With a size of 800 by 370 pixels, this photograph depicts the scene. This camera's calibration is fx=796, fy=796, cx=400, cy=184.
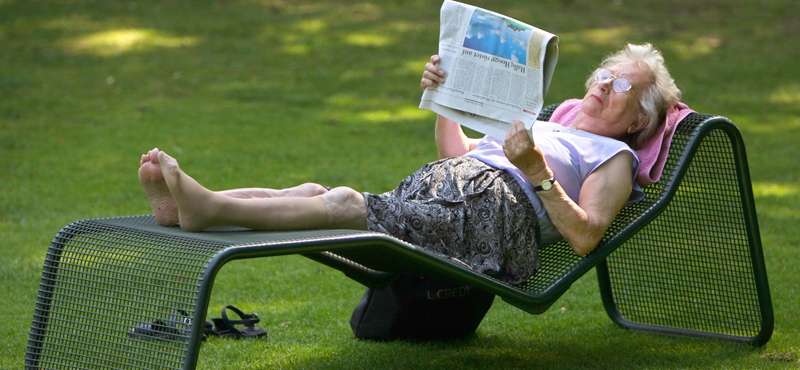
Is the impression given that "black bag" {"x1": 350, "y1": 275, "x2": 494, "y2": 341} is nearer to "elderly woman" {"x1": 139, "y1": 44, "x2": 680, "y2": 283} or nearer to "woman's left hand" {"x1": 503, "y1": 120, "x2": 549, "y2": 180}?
"elderly woman" {"x1": 139, "y1": 44, "x2": 680, "y2": 283}

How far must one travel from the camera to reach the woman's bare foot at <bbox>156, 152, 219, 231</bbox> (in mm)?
2408

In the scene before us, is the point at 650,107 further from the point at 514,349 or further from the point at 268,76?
the point at 268,76

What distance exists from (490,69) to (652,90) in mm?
759

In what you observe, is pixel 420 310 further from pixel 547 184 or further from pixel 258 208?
pixel 258 208

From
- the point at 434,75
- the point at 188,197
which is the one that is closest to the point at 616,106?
the point at 434,75

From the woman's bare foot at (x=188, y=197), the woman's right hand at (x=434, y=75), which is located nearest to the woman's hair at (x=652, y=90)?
the woman's right hand at (x=434, y=75)

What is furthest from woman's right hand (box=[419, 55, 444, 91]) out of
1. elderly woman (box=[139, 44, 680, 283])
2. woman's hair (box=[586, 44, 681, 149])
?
woman's hair (box=[586, 44, 681, 149])

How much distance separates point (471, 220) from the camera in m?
2.91

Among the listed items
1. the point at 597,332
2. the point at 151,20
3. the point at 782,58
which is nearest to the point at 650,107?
the point at 597,332

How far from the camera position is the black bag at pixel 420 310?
10.5 ft

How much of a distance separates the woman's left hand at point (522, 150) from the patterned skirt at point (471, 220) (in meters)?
0.21

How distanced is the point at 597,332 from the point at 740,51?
8536 mm

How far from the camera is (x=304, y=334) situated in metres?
3.51

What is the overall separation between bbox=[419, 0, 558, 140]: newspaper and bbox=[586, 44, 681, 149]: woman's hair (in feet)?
1.91
